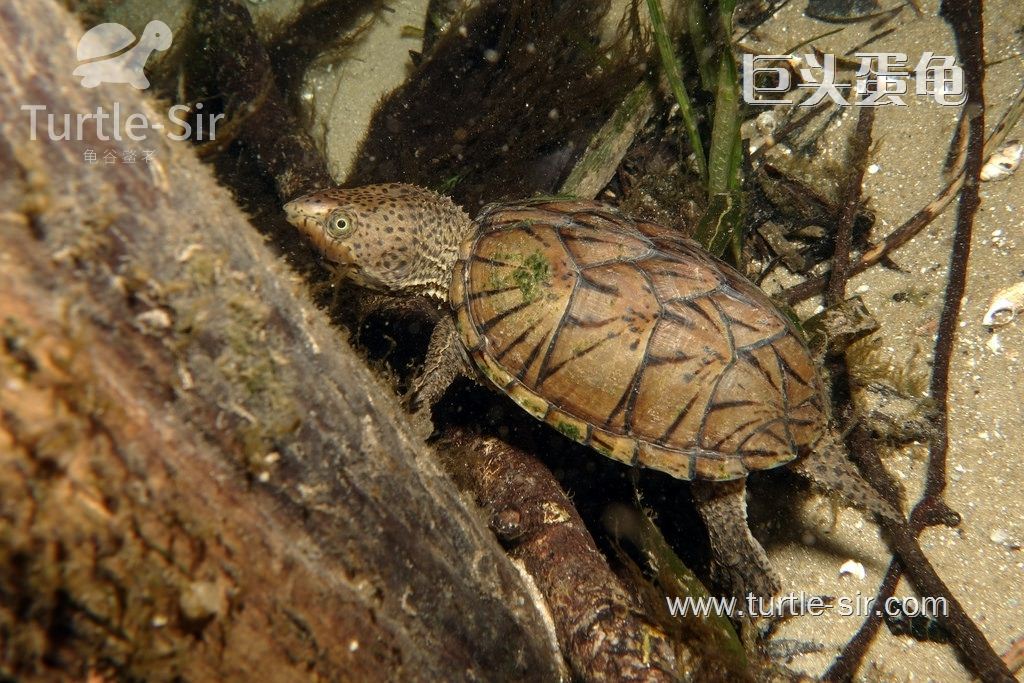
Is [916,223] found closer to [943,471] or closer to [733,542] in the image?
[943,471]

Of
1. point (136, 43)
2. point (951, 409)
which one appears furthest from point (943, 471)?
point (136, 43)

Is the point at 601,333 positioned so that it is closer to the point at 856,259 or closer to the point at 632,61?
the point at 856,259

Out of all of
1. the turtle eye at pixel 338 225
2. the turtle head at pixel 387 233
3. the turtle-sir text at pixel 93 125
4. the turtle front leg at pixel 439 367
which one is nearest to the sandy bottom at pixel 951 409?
the turtle front leg at pixel 439 367

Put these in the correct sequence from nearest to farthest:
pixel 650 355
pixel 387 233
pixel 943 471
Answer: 1. pixel 650 355
2. pixel 387 233
3. pixel 943 471

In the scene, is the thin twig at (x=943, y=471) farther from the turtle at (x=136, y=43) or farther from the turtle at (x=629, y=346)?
the turtle at (x=136, y=43)

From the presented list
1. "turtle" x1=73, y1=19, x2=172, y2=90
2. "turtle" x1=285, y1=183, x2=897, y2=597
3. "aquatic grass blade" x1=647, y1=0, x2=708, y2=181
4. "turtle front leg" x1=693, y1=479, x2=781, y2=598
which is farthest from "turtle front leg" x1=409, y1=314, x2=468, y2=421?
"turtle" x1=73, y1=19, x2=172, y2=90

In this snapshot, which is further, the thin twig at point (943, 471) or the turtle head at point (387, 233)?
the turtle head at point (387, 233)
